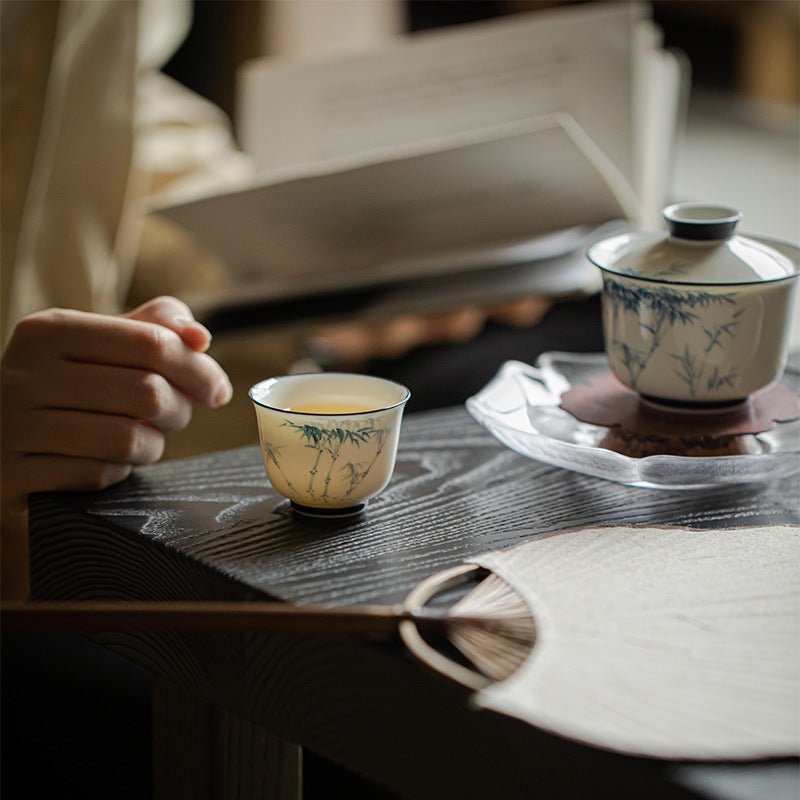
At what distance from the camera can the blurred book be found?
37.3 inches

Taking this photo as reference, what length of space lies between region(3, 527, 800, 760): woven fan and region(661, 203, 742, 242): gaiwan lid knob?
0.18m

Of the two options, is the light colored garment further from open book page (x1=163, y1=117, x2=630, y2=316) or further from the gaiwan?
the gaiwan

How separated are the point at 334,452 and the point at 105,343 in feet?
0.45

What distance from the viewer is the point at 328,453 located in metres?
0.53

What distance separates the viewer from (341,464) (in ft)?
1.73

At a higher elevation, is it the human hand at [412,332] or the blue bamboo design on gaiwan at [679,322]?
the blue bamboo design on gaiwan at [679,322]

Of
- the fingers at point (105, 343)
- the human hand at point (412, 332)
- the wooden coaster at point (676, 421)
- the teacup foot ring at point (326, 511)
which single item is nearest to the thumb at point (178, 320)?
the fingers at point (105, 343)

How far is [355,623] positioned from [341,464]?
0.12 m

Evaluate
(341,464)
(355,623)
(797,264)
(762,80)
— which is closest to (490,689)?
(355,623)

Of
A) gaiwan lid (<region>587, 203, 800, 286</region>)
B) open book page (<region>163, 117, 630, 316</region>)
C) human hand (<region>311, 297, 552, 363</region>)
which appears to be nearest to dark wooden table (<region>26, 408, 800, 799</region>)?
gaiwan lid (<region>587, 203, 800, 286</region>)

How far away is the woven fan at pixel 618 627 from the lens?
0.36m

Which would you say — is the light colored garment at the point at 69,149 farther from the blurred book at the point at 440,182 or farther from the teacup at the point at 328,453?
the teacup at the point at 328,453

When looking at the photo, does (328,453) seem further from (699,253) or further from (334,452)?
(699,253)

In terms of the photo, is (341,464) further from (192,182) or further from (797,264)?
(192,182)
